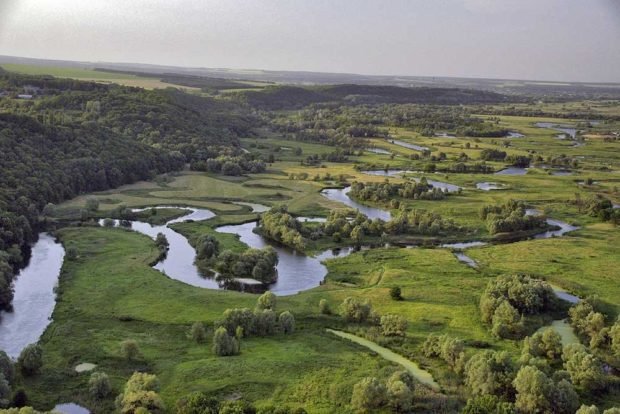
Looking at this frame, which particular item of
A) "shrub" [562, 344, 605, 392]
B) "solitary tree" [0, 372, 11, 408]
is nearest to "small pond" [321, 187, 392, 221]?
"shrub" [562, 344, 605, 392]

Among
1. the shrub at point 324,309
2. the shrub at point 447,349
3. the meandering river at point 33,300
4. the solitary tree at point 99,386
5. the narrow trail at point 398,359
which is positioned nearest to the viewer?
the solitary tree at point 99,386

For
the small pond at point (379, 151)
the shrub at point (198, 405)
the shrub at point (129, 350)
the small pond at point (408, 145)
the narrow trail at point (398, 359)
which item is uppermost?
the shrub at point (198, 405)

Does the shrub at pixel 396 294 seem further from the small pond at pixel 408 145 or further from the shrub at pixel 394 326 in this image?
the small pond at pixel 408 145

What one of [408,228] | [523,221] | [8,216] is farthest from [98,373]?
[523,221]

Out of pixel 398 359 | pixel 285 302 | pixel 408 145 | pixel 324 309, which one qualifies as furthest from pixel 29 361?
pixel 408 145

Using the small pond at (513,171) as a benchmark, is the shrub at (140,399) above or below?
above

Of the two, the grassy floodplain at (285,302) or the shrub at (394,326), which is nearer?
the grassy floodplain at (285,302)

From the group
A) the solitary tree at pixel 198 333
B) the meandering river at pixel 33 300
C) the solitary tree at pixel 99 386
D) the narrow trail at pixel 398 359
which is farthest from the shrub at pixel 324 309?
the meandering river at pixel 33 300

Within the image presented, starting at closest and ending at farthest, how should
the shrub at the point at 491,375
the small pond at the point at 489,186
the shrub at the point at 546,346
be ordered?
1. the shrub at the point at 491,375
2. the shrub at the point at 546,346
3. the small pond at the point at 489,186

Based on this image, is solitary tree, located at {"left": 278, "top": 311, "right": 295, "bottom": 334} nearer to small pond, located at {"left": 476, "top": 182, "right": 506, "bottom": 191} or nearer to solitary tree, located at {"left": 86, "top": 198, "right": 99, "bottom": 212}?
solitary tree, located at {"left": 86, "top": 198, "right": 99, "bottom": 212}

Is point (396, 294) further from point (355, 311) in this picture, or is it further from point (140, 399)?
point (140, 399)

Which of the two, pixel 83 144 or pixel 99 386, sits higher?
pixel 83 144
